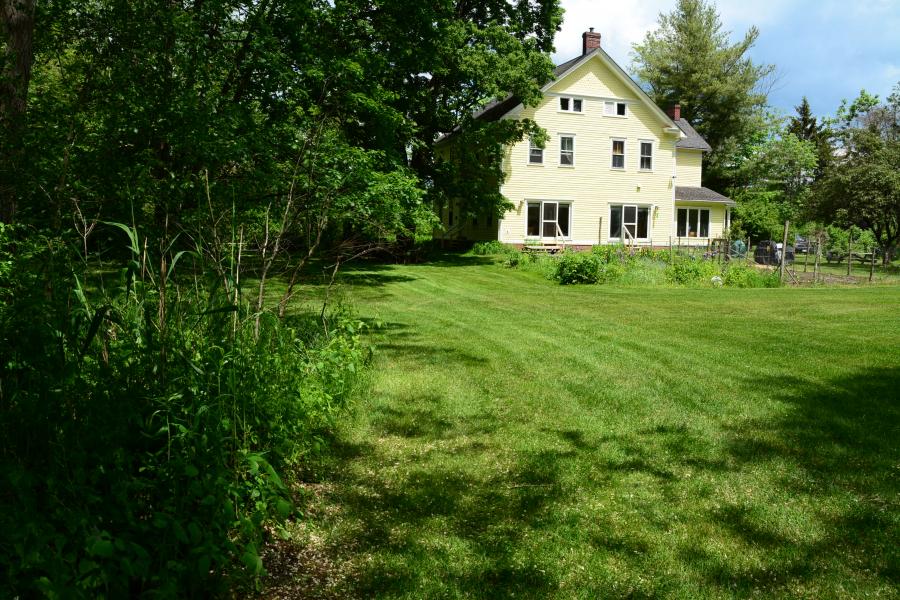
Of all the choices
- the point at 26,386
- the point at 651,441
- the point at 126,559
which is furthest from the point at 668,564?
the point at 26,386

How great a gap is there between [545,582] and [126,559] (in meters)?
1.88

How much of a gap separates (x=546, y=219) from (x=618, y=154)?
4699 millimetres

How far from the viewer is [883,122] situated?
111ft

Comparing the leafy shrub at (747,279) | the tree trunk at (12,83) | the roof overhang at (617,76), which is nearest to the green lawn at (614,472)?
the tree trunk at (12,83)

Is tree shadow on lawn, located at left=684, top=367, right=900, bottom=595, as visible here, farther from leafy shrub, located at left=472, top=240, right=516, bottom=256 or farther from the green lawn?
leafy shrub, located at left=472, top=240, right=516, bottom=256

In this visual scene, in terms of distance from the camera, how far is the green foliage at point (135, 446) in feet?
7.54

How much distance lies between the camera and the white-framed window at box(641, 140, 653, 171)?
1204 inches

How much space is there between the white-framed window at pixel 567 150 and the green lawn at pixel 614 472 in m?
20.9

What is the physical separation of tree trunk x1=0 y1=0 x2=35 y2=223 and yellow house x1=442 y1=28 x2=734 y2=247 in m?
21.0

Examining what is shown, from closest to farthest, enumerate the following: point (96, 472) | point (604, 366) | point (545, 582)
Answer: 1. point (96, 472)
2. point (545, 582)
3. point (604, 366)

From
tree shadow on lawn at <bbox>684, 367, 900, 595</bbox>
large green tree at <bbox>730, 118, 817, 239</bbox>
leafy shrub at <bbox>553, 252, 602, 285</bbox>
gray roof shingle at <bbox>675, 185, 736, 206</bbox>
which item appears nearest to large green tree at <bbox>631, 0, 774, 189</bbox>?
large green tree at <bbox>730, 118, 817, 239</bbox>

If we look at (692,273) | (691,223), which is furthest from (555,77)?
(691,223)

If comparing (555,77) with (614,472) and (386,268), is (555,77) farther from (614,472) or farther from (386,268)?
(614,472)

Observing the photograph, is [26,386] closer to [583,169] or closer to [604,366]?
[604,366]
